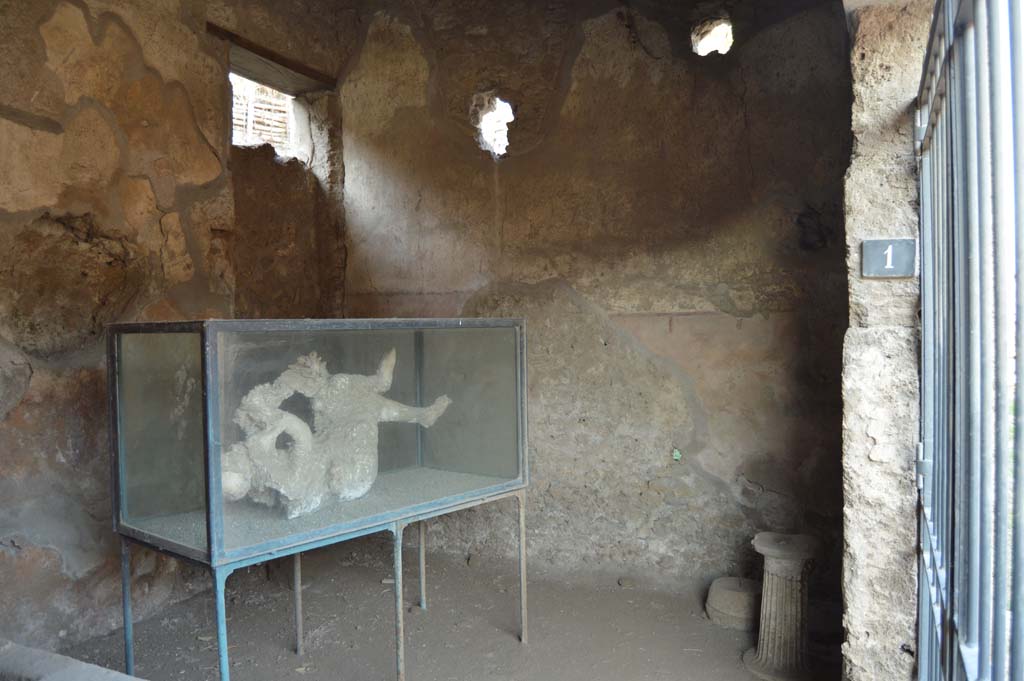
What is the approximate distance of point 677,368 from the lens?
137 inches

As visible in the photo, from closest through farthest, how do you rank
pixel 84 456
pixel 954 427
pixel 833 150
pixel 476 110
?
pixel 954 427
pixel 84 456
pixel 833 150
pixel 476 110

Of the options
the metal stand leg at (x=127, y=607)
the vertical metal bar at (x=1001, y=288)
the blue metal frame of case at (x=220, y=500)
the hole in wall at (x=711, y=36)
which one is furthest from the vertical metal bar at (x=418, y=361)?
the vertical metal bar at (x=1001, y=288)

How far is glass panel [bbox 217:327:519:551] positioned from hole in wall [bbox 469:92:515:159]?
4.40 ft

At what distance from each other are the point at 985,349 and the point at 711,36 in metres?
2.93

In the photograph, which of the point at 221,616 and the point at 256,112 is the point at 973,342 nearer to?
the point at 221,616

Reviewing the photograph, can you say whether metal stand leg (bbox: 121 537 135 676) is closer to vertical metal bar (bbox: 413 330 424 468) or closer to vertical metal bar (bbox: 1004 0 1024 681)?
vertical metal bar (bbox: 413 330 424 468)

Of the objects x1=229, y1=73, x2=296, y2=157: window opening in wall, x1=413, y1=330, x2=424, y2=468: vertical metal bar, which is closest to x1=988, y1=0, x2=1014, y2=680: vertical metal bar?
x1=413, y1=330, x2=424, y2=468: vertical metal bar

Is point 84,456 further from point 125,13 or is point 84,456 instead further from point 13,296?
point 125,13

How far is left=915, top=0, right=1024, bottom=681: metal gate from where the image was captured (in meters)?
0.76

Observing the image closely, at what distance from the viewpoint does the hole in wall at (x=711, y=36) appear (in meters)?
3.38

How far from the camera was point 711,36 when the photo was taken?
11.3 ft

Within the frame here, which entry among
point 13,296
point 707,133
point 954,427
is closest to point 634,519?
point 707,133

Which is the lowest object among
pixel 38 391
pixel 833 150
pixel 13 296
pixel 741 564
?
pixel 741 564

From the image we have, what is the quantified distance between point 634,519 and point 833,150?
76.6 inches
